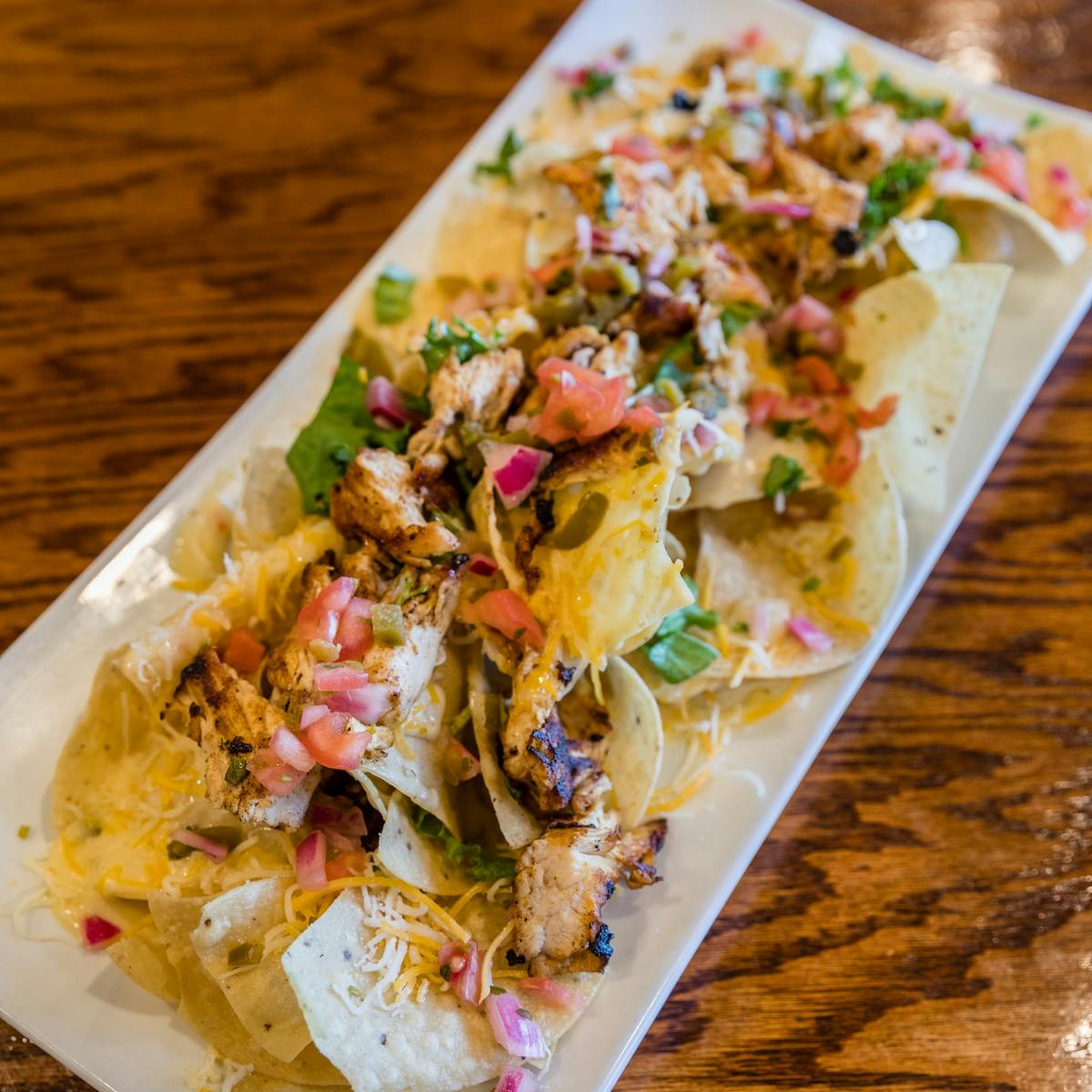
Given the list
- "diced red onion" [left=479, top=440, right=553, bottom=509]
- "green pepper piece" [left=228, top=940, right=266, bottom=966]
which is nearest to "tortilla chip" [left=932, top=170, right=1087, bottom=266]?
"diced red onion" [left=479, top=440, right=553, bottom=509]

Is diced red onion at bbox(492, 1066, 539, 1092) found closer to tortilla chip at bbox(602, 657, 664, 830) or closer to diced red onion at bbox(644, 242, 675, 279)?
tortilla chip at bbox(602, 657, 664, 830)

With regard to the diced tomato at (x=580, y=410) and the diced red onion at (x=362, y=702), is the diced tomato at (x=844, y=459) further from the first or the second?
the diced red onion at (x=362, y=702)

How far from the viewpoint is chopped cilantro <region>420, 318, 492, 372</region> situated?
2434mm

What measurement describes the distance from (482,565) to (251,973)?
2.98 ft

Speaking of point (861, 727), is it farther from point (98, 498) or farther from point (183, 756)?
point (98, 498)

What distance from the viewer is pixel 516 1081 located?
1873 millimetres

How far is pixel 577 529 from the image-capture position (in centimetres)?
215

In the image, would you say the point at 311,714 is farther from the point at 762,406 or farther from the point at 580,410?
the point at 762,406

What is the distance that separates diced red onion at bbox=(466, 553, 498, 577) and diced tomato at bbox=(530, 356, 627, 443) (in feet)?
0.97

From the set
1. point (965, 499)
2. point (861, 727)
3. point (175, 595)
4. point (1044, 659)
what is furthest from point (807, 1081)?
point (175, 595)

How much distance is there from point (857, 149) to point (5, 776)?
2.77 meters

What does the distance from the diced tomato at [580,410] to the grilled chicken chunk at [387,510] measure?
0.32 m

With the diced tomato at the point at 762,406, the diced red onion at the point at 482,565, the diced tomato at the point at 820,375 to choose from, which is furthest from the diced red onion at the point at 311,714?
the diced tomato at the point at 820,375

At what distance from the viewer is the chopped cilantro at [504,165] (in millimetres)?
3010
